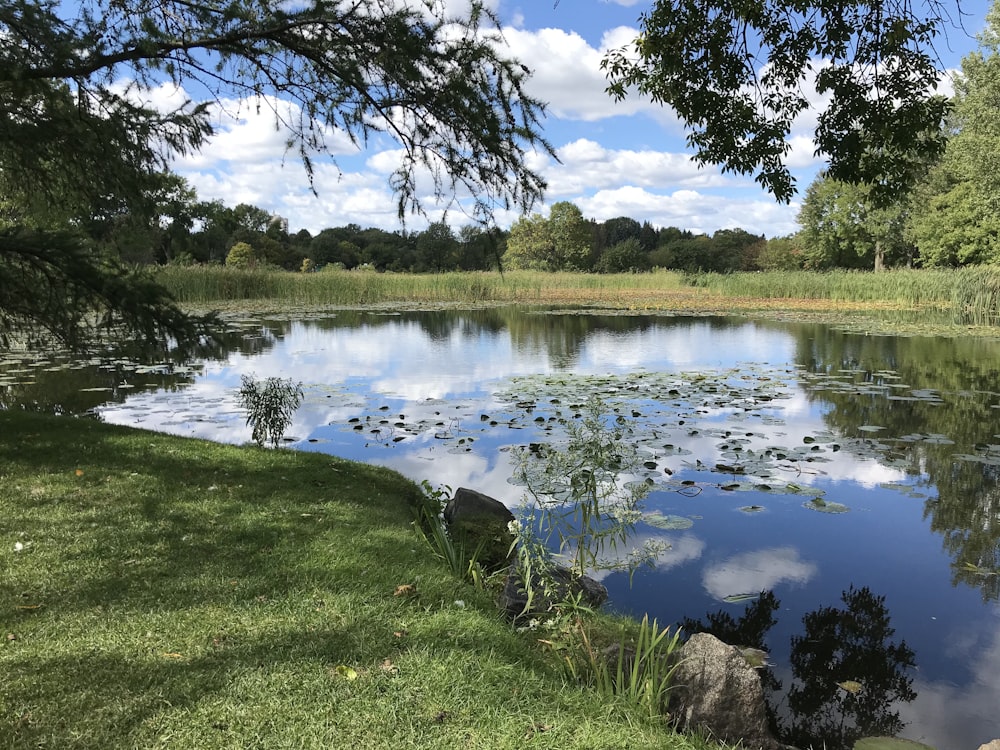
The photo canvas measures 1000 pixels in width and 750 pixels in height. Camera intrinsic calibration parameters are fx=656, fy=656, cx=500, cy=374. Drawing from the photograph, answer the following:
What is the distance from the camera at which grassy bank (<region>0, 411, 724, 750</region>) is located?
2.33 metres

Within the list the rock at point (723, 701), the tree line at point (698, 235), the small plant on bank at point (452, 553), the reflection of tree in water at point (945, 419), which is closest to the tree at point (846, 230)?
the tree line at point (698, 235)

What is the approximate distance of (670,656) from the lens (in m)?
3.17

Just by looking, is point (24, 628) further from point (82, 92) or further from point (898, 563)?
point (898, 563)

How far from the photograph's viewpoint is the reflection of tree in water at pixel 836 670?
304 centimetres

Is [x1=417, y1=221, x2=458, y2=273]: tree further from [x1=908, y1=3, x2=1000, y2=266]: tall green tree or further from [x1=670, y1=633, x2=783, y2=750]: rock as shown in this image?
[x1=908, y1=3, x2=1000, y2=266]: tall green tree

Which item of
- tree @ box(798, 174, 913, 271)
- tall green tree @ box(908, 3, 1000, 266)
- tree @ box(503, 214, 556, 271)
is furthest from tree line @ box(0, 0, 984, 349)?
tree @ box(503, 214, 556, 271)

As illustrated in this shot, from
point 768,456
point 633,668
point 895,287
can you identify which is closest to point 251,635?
point 633,668

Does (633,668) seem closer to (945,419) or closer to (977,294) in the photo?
(945,419)

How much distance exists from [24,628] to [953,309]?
96.2ft

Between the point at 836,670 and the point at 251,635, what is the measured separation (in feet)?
9.67

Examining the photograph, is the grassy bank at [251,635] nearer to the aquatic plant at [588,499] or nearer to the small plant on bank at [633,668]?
the small plant on bank at [633,668]

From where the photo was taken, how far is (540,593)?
12.1 ft

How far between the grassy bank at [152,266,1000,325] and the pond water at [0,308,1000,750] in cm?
1126

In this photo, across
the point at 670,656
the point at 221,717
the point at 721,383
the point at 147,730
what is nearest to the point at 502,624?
the point at 670,656
